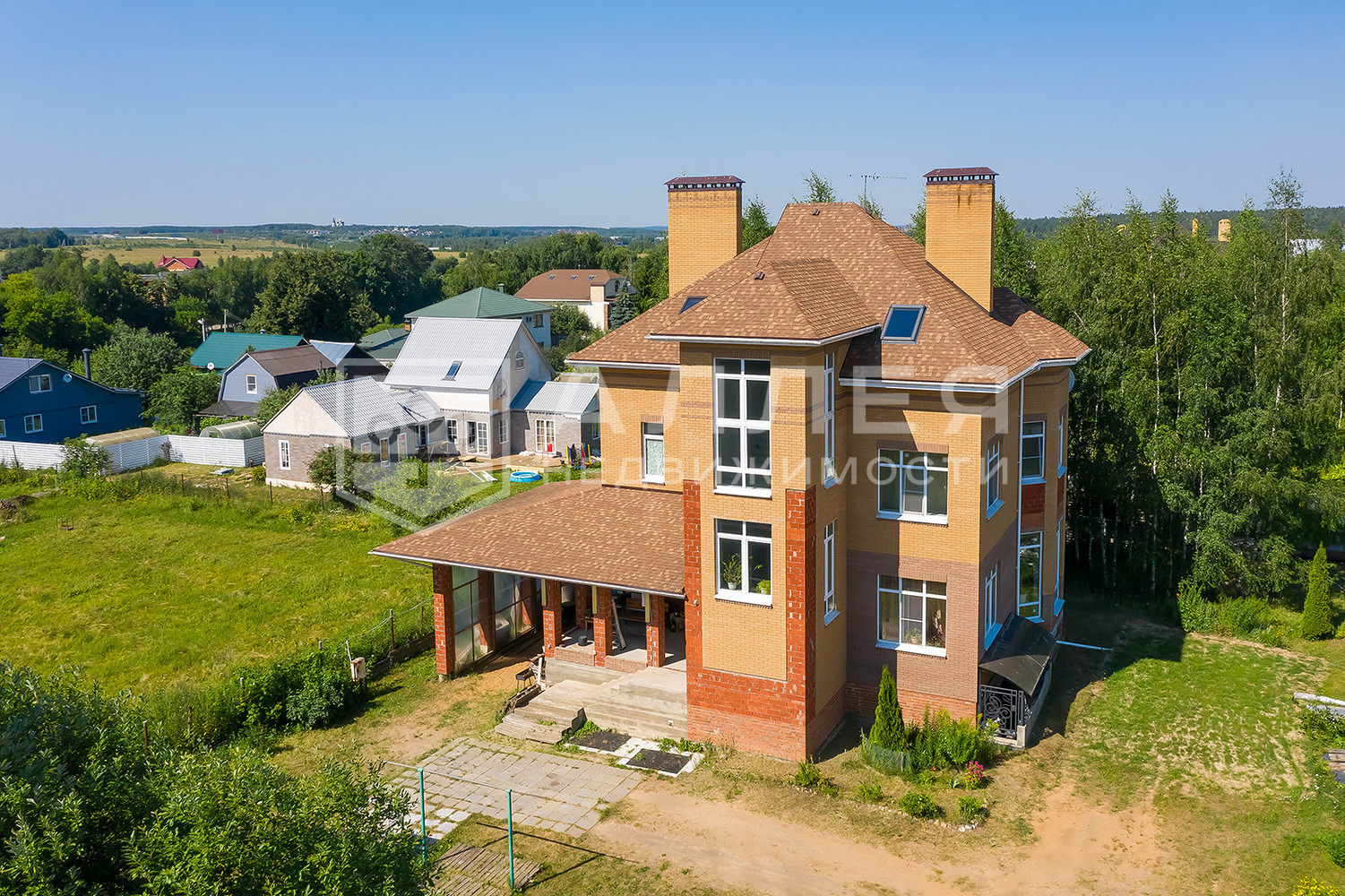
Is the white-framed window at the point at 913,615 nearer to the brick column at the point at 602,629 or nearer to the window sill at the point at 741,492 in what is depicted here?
the window sill at the point at 741,492

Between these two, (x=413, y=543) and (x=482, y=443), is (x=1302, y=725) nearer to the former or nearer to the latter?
(x=413, y=543)

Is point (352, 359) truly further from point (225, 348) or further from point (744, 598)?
point (744, 598)

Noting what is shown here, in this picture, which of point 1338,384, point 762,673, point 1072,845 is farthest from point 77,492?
point 1338,384

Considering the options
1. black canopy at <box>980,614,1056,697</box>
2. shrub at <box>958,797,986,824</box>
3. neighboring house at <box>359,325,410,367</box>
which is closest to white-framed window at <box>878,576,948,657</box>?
black canopy at <box>980,614,1056,697</box>

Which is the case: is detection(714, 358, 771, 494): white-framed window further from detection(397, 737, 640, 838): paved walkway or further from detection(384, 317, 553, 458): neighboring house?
detection(384, 317, 553, 458): neighboring house

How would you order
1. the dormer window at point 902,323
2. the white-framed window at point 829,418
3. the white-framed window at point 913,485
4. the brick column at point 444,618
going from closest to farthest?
the white-framed window at point 829,418 → the white-framed window at point 913,485 → the dormer window at point 902,323 → the brick column at point 444,618

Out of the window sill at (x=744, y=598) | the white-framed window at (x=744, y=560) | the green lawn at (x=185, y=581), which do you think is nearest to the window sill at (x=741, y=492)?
the white-framed window at (x=744, y=560)
